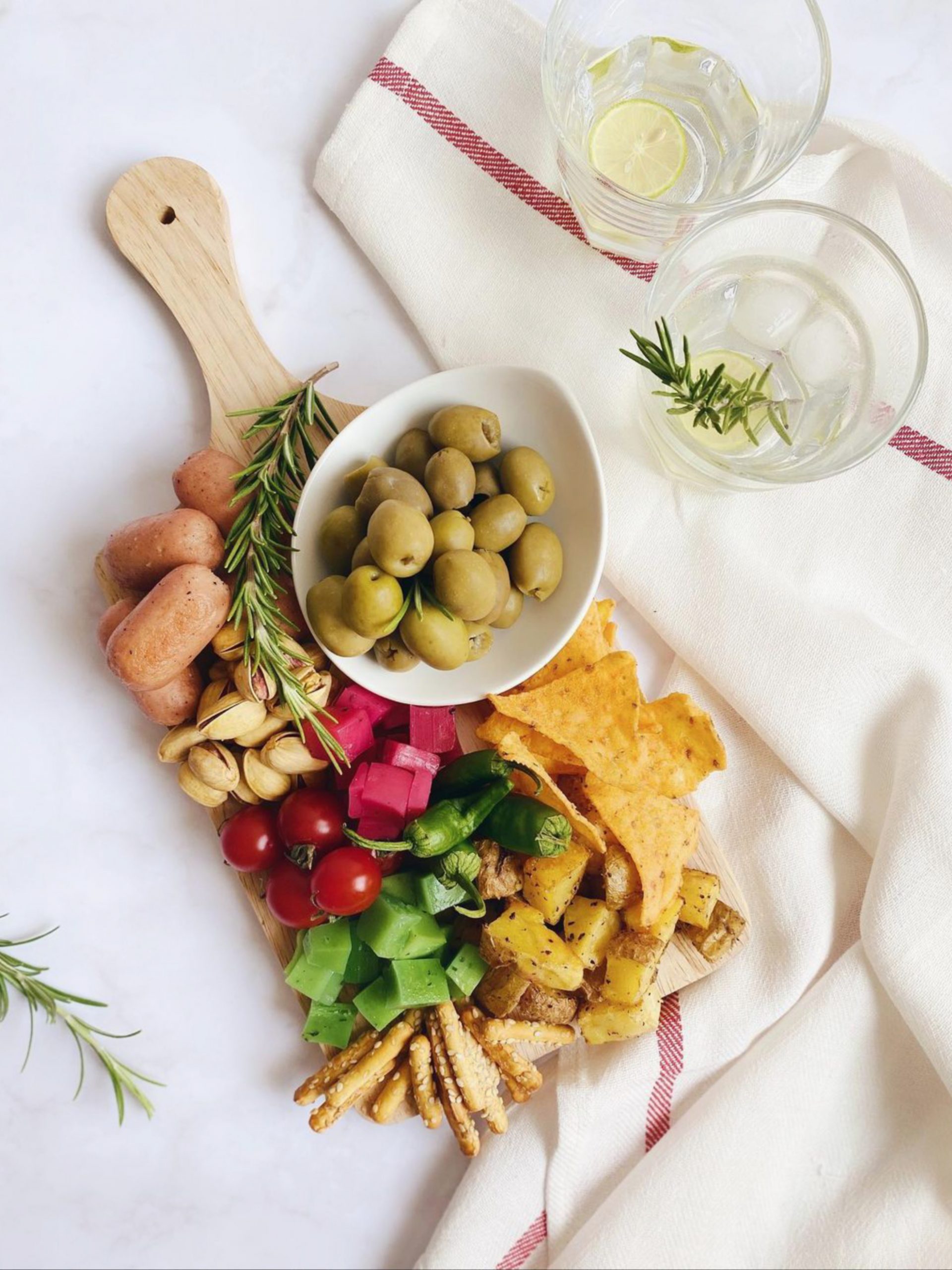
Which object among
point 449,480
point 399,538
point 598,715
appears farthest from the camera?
point 598,715

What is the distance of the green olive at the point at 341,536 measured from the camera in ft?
4.22

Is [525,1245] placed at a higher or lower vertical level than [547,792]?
lower

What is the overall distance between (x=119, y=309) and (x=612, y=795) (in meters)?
1.09

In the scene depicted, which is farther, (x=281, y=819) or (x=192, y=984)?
(x=192, y=984)

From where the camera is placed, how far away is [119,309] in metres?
1.55

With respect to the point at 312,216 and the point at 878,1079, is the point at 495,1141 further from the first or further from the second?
the point at 312,216

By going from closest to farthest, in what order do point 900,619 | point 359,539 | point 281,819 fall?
point 359,539, point 281,819, point 900,619

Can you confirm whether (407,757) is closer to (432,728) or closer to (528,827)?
(432,728)

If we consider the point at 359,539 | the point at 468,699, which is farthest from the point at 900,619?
the point at 359,539

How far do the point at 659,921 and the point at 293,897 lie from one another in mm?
526

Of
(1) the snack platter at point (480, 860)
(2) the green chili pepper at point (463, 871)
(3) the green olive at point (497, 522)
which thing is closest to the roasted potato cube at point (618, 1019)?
(1) the snack platter at point (480, 860)

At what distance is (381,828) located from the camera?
4.59 ft

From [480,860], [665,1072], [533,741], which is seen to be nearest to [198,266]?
[533,741]

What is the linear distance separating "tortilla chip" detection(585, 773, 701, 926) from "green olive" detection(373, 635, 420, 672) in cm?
32
